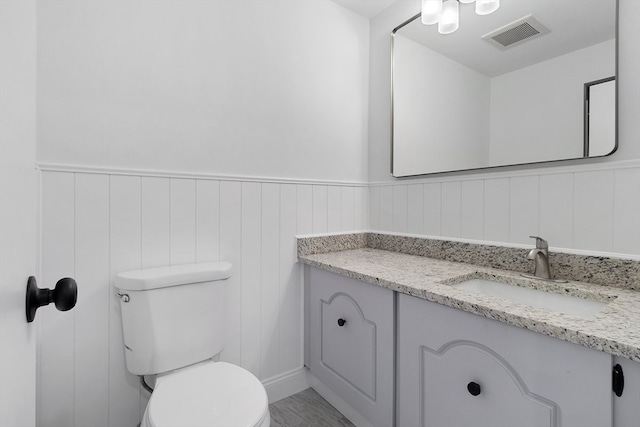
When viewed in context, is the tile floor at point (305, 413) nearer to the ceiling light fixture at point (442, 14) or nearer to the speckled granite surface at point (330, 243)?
the speckled granite surface at point (330, 243)

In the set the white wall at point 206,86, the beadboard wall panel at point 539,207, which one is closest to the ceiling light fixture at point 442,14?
the white wall at point 206,86

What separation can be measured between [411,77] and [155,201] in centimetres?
154

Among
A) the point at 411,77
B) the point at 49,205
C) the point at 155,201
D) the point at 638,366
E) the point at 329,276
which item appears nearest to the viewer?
the point at 638,366

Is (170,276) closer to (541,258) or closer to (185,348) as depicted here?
(185,348)

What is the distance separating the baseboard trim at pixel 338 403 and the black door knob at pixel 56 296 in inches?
51.5

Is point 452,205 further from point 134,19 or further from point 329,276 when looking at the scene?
point 134,19

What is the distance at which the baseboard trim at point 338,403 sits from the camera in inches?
54.6

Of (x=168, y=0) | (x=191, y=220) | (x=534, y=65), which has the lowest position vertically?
(x=191, y=220)

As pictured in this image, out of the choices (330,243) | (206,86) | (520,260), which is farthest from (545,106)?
(206,86)

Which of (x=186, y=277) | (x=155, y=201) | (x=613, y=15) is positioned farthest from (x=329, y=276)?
(x=613, y=15)

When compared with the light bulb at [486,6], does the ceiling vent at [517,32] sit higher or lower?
lower

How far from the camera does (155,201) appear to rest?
4.23ft

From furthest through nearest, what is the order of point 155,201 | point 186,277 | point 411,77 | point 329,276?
point 411,77
point 329,276
point 155,201
point 186,277

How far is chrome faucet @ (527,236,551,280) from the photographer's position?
1165 mm
